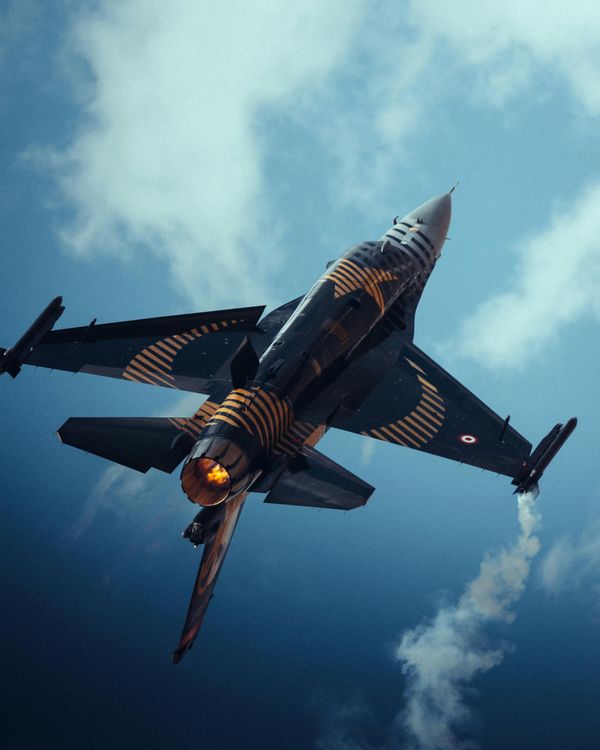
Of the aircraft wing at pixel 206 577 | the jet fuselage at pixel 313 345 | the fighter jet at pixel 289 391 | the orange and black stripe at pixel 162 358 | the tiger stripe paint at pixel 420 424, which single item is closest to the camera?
the aircraft wing at pixel 206 577

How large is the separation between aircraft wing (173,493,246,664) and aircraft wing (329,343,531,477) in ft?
17.7

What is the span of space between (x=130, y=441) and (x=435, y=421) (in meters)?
10.4

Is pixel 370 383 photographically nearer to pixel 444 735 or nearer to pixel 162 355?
pixel 162 355

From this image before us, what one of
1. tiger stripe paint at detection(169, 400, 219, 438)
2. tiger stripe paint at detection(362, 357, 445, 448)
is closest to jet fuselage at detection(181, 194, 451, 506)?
tiger stripe paint at detection(169, 400, 219, 438)

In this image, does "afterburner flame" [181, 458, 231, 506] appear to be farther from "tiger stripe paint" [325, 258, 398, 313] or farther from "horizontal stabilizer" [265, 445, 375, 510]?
"tiger stripe paint" [325, 258, 398, 313]

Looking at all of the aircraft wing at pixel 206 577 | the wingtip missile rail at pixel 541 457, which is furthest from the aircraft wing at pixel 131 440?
the wingtip missile rail at pixel 541 457

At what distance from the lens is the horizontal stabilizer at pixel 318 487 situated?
21.7m

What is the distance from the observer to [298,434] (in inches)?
931

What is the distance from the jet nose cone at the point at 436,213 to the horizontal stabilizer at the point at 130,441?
15323 mm

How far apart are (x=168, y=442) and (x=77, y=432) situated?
225 centimetres

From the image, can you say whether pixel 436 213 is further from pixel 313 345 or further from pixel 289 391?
pixel 289 391

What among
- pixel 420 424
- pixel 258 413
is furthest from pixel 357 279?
pixel 258 413

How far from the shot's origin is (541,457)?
24.2m

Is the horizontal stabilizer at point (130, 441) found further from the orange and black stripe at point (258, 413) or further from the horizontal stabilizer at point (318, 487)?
the horizontal stabilizer at point (318, 487)
